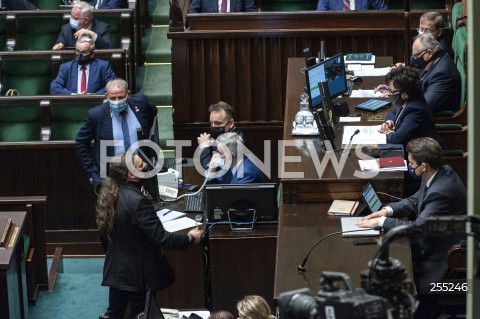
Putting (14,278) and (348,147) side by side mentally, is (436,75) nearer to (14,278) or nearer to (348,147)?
(348,147)

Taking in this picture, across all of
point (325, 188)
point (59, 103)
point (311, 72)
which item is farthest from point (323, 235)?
point (59, 103)

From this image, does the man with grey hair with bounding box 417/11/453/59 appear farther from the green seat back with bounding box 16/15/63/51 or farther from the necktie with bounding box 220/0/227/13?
the green seat back with bounding box 16/15/63/51

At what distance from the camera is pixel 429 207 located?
5.79 meters

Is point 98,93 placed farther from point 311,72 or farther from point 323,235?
point 323,235

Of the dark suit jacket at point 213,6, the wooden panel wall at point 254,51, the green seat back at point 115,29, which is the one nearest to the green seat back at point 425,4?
the wooden panel wall at point 254,51

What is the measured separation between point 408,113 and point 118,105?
6.49 ft

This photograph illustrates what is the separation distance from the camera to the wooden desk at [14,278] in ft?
20.9

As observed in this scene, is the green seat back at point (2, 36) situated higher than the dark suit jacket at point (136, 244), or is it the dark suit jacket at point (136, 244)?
the green seat back at point (2, 36)

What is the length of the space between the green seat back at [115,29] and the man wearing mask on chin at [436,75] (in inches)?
112

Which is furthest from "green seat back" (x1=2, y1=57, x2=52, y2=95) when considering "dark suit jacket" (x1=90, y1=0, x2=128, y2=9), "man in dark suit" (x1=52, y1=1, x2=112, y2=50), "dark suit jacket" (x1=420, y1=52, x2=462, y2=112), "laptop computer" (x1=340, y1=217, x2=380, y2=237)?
"laptop computer" (x1=340, y1=217, x2=380, y2=237)

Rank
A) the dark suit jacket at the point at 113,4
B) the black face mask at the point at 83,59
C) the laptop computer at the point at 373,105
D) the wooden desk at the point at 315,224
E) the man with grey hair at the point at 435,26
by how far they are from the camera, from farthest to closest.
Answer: the dark suit jacket at the point at 113,4 < the black face mask at the point at 83,59 < the man with grey hair at the point at 435,26 < the laptop computer at the point at 373,105 < the wooden desk at the point at 315,224

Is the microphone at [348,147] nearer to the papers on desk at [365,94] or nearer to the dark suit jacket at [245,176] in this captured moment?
the dark suit jacket at [245,176]

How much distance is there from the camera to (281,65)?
29.7 feet

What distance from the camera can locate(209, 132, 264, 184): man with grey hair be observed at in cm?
673
